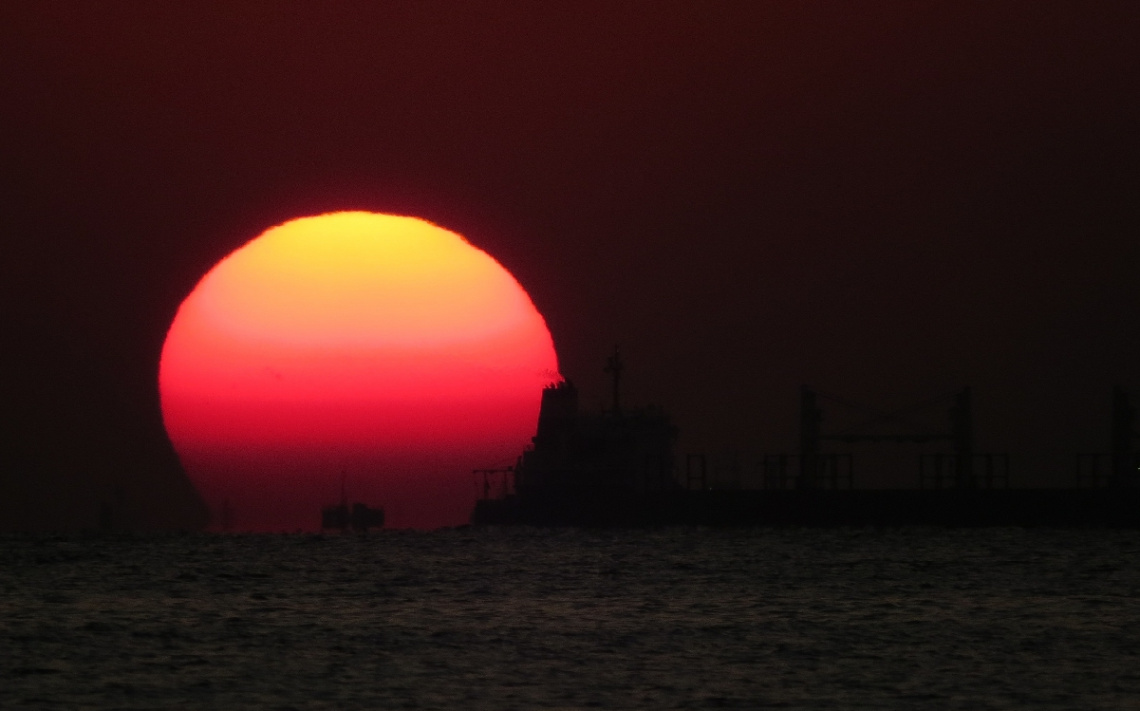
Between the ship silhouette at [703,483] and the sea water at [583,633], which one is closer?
the sea water at [583,633]

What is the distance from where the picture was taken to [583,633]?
149 feet

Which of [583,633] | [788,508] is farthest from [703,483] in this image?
[583,633]

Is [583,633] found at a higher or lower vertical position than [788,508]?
lower

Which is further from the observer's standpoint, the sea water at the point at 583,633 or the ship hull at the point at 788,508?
the ship hull at the point at 788,508

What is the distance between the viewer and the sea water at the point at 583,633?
34.4 metres

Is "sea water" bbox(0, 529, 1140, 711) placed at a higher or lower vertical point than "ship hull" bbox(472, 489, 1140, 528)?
lower

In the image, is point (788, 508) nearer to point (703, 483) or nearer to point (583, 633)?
point (703, 483)

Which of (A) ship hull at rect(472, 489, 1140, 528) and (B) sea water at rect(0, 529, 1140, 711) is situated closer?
(B) sea water at rect(0, 529, 1140, 711)

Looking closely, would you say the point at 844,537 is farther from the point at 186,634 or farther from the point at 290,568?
the point at 186,634

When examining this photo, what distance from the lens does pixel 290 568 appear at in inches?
3219

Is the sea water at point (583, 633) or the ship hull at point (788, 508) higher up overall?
the ship hull at point (788, 508)

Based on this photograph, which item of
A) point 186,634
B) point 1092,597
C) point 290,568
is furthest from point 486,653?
point 290,568

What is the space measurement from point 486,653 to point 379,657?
7.85 ft

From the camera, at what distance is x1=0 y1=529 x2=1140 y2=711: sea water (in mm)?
34406
